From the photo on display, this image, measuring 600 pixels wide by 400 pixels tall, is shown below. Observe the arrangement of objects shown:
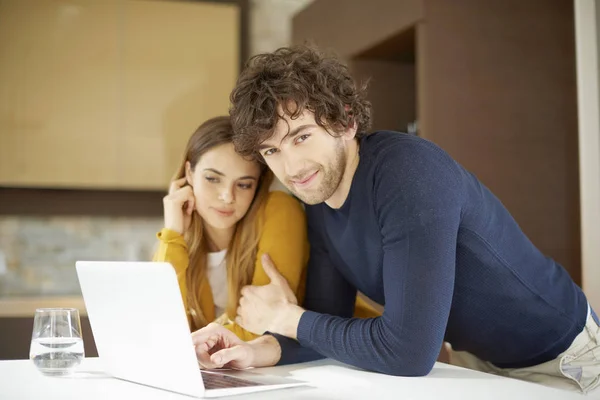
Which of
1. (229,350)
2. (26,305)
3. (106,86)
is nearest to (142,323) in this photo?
(229,350)

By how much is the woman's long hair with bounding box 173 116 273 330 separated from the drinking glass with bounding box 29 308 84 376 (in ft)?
1.82

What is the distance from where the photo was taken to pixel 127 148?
4449 mm

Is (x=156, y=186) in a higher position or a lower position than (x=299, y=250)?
higher

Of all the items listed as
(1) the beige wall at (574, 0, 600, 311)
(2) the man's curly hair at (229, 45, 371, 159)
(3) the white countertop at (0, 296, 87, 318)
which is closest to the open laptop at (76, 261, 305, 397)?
(2) the man's curly hair at (229, 45, 371, 159)

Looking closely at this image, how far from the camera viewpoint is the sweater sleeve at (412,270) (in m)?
1.53

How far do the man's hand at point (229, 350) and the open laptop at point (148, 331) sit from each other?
7 centimetres

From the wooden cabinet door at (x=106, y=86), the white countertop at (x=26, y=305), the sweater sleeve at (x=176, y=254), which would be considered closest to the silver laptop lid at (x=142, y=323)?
the sweater sleeve at (x=176, y=254)

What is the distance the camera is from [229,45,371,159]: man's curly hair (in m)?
1.78

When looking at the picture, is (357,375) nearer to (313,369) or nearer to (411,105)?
(313,369)

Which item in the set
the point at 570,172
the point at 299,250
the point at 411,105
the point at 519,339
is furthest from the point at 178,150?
the point at 519,339

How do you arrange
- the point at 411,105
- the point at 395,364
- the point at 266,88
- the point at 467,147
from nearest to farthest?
the point at 395,364
the point at 266,88
the point at 467,147
the point at 411,105

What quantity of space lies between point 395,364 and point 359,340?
0.10m

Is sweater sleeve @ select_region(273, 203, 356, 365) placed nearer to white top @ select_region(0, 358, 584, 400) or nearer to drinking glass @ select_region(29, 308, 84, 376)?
white top @ select_region(0, 358, 584, 400)

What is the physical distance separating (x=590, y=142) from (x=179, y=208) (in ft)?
5.59
